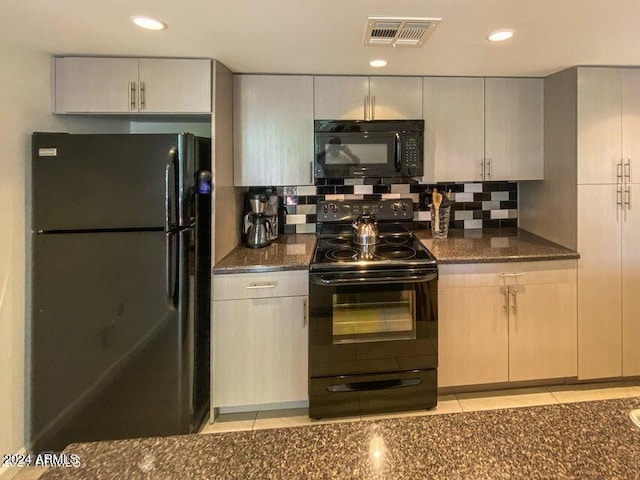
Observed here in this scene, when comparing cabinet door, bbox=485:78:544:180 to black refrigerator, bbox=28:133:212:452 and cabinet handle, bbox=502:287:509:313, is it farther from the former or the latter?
black refrigerator, bbox=28:133:212:452

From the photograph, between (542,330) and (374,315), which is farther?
(542,330)

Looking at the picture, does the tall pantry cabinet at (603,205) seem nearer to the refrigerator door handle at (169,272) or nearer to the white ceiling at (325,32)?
the white ceiling at (325,32)

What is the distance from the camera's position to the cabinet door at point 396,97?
247cm

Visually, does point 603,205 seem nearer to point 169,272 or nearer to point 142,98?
point 169,272

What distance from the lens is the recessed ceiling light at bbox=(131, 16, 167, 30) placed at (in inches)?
62.7

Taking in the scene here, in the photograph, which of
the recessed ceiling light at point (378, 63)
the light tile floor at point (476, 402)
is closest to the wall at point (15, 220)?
the light tile floor at point (476, 402)

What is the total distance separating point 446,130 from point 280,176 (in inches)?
48.1

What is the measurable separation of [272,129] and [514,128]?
1731 mm

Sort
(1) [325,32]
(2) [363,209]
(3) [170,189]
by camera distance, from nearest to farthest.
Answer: (1) [325,32]
(3) [170,189]
(2) [363,209]

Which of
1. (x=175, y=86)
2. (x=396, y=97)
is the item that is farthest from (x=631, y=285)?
(x=175, y=86)

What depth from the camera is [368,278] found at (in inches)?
80.9

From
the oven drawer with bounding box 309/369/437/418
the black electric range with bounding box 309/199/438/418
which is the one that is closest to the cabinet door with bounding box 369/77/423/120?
the black electric range with bounding box 309/199/438/418

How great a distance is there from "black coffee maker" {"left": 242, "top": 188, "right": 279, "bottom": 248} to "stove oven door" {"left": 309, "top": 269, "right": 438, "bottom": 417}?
62 centimetres

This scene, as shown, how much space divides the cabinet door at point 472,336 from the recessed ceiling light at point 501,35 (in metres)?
1.38
